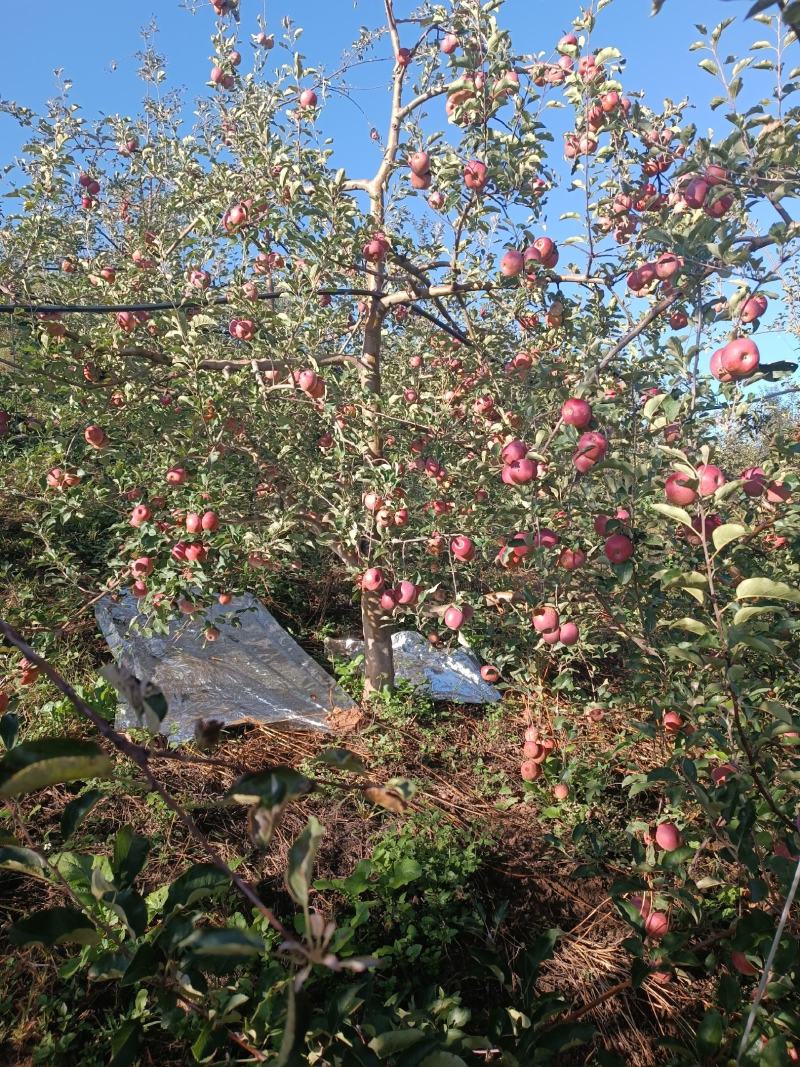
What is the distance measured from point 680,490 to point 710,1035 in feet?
3.68

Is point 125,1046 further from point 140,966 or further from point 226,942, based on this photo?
point 226,942

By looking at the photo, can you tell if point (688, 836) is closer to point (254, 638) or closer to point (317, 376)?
point (317, 376)

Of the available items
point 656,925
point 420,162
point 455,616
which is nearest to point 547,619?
point 455,616

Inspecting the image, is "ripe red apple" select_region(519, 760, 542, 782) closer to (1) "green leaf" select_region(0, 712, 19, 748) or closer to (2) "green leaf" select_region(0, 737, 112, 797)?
(1) "green leaf" select_region(0, 712, 19, 748)

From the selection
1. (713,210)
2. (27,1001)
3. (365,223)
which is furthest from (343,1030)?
(365,223)

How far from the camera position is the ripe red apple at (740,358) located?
72.8 inches

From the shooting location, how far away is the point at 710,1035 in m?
1.10

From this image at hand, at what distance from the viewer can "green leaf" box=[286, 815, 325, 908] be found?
1.93 ft

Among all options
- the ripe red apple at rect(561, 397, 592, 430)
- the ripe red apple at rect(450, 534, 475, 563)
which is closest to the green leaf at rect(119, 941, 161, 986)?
the ripe red apple at rect(561, 397, 592, 430)

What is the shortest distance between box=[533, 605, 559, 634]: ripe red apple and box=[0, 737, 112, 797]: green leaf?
194 cm

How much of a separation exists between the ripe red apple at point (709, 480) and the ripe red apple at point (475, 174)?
1580 mm

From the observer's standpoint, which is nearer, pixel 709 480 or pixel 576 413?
pixel 709 480

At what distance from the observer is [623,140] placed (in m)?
2.75

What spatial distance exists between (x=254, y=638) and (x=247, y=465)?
3.63ft
